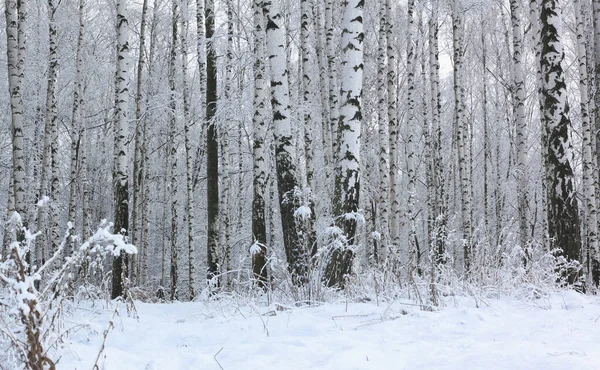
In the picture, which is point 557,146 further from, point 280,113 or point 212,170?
point 212,170

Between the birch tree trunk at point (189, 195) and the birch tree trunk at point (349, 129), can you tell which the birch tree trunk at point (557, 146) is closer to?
the birch tree trunk at point (349, 129)

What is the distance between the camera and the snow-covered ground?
243 cm

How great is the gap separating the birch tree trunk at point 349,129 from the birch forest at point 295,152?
0.02 m

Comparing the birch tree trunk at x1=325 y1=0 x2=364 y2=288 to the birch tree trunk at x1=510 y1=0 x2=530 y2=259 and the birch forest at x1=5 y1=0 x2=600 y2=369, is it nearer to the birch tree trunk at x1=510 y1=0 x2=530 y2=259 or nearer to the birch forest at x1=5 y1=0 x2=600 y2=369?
the birch forest at x1=5 y1=0 x2=600 y2=369

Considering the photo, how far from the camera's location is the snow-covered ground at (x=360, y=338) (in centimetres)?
243

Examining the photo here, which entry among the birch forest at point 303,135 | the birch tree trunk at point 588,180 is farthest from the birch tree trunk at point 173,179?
the birch tree trunk at point 588,180

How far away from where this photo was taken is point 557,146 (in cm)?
622

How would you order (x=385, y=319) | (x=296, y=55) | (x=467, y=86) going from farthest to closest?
(x=467, y=86) < (x=296, y=55) < (x=385, y=319)

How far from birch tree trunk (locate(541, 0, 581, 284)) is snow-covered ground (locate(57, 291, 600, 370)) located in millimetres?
2003

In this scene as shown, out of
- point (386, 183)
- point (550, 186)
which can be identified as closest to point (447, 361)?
point (550, 186)

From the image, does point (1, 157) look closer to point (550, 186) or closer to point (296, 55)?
point (296, 55)

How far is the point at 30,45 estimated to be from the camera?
15781 millimetres

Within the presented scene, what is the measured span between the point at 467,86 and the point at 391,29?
13631 millimetres

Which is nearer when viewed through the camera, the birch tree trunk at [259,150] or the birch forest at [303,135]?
the birch forest at [303,135]
